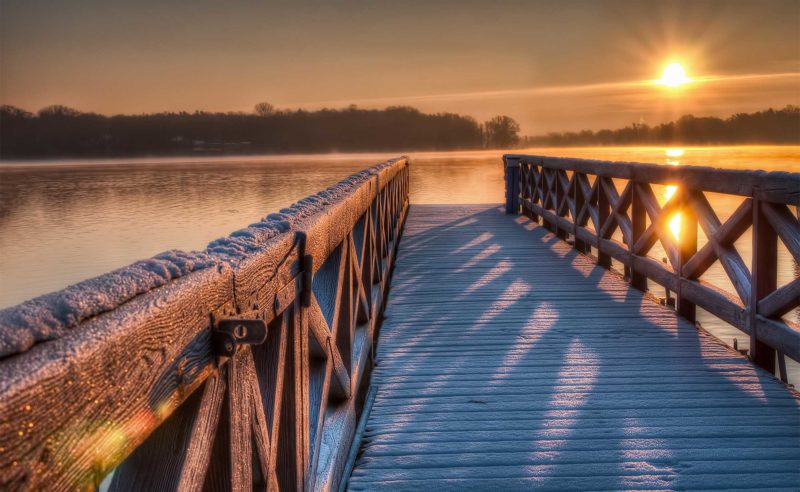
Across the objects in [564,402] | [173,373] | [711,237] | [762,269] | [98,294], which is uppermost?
[98,294]

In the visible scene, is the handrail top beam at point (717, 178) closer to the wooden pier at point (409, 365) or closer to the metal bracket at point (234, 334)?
the wooden pier at point (409, 365)

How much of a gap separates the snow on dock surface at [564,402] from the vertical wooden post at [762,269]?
117 millimetres

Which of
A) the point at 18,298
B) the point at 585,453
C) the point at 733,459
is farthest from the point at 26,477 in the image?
the point at 18,298

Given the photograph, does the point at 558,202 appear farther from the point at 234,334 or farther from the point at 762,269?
the point at 234,334

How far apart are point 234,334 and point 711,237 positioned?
13.0ft

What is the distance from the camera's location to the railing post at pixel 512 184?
13.4 m

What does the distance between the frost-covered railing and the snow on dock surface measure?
92 cm

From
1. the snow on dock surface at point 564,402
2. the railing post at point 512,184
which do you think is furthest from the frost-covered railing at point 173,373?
the railing post at point 512,184

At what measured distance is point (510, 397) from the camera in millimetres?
3561

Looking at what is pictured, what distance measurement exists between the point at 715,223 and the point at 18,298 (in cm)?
1909

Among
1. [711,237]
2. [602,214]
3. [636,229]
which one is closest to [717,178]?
[711,237]

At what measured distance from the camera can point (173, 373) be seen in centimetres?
99

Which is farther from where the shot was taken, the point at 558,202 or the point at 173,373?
the point at 558,202

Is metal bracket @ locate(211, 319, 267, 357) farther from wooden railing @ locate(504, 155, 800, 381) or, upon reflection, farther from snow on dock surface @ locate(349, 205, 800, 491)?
wooden railing @ locate(504, 155, 800, 381)
